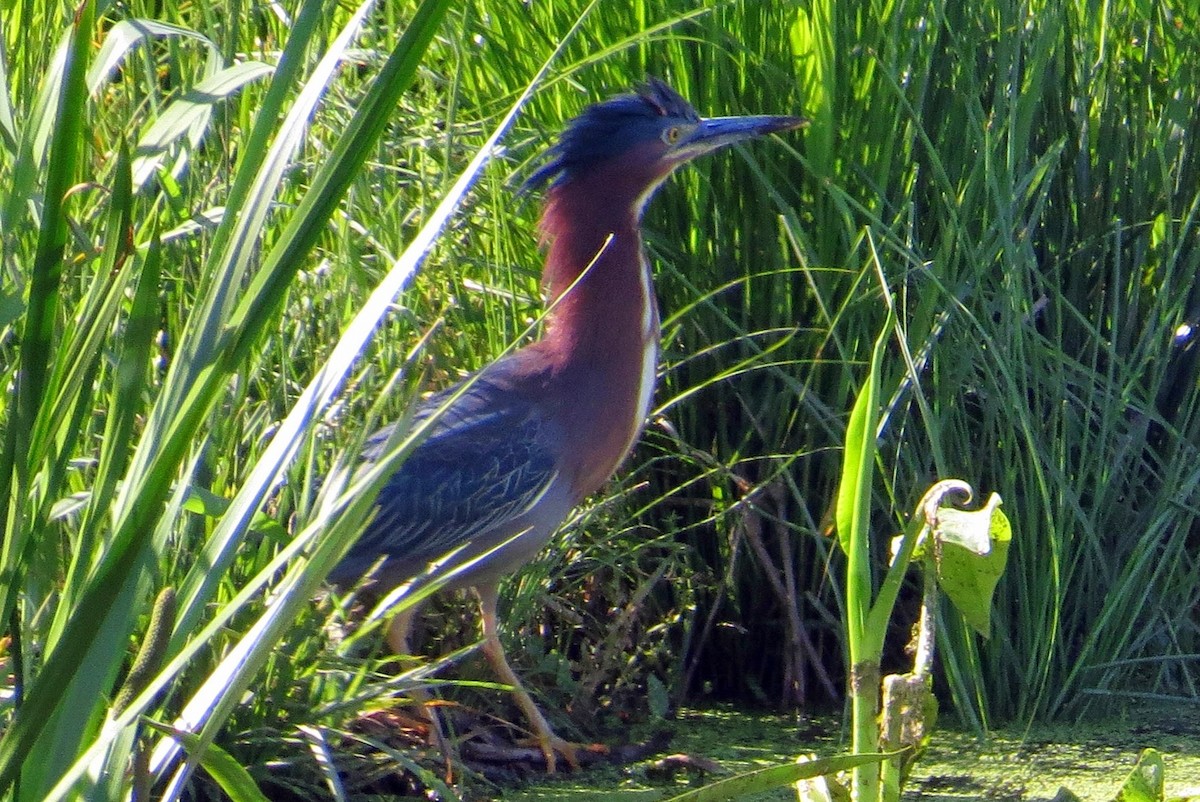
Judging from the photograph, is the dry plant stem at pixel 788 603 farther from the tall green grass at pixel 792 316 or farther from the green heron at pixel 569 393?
the green heron at pixel 569 393

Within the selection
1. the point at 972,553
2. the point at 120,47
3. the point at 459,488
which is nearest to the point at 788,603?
the point at 459,488

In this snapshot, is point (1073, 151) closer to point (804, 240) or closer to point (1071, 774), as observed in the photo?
point (804, 240)

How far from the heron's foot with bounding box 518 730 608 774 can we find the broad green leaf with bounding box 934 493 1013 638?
1308mm

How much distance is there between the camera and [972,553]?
1341 mm

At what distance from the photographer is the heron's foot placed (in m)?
2.59

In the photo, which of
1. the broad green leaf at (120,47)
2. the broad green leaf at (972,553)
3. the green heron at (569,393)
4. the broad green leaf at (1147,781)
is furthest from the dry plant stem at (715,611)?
the broad green leaf at (120,47)

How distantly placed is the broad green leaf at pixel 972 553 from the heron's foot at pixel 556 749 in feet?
4.29

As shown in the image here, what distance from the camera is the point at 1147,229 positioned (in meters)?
2.87

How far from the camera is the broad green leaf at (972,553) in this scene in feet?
4.35

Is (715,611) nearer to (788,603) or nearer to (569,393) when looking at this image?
(788,603)

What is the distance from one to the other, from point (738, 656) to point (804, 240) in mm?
859

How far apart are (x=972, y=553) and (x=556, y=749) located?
1.42m

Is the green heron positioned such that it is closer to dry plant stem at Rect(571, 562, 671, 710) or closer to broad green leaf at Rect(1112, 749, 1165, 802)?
dry plant stem at Rect(571, 562, 671, 710)

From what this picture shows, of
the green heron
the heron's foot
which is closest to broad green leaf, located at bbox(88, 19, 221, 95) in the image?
the green heron
